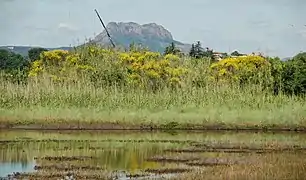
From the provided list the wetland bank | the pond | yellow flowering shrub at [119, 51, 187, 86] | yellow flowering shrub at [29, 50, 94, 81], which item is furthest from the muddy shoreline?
yellow flowering shrub at [29, 50, 94, 81]

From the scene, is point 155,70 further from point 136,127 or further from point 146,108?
point 136,127

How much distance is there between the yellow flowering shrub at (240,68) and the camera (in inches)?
1705

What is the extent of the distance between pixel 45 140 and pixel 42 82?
1224cm

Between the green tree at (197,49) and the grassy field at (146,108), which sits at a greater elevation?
the green tree at (197,49)

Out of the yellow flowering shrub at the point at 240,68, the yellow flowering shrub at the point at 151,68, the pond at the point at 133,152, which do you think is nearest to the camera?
the pond at the point at 133,152

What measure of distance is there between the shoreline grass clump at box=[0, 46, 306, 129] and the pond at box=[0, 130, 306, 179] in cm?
209

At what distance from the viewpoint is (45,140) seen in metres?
28.7

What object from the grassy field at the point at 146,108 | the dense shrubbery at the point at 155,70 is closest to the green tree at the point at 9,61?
the dense shrubbery at the point at 155,70

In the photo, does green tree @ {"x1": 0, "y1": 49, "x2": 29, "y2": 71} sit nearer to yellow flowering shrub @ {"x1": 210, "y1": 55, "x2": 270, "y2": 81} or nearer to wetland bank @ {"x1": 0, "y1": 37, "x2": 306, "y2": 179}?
wetland bank @ {"x1": 0, "y1": 37, "x2": 306, "y2": 179}

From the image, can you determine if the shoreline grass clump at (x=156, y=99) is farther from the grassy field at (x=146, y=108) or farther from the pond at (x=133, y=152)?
the pond at (x=133, y=152)

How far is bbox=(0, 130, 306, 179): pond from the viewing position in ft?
63.7


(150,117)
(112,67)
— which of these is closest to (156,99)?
(150,117)

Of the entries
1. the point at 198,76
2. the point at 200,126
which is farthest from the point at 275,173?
the point at 198,76

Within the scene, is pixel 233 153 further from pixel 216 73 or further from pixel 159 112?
pixel 216 73
